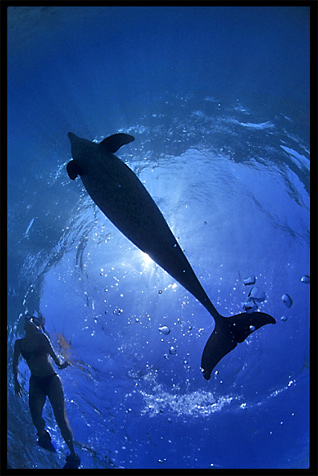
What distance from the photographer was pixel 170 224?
1057cm

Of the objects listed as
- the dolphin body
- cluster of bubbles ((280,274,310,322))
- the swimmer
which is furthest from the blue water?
the dolphin body

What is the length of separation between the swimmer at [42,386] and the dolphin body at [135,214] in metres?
5.53

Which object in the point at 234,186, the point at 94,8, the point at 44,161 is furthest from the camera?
the point at 234,186

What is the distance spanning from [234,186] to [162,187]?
9.89 ft

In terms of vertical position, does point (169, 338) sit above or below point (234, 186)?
below

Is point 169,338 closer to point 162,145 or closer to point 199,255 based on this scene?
point 199,255

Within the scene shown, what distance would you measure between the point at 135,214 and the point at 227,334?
3.54 metres

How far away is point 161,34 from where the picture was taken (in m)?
7.16

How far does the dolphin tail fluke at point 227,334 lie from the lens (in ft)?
20.8

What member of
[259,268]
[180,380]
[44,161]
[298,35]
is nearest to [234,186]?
[259,268]

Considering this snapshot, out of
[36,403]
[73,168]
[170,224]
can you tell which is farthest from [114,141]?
[36,403]

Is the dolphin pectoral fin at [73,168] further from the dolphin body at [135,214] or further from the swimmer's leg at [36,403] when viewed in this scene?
the swimmer's leg at [36,403]

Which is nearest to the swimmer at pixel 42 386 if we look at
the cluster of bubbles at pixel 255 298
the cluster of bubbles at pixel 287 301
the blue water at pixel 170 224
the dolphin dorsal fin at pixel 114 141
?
the blue water at pixel 170 224

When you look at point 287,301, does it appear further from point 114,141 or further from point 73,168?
point 73,168
